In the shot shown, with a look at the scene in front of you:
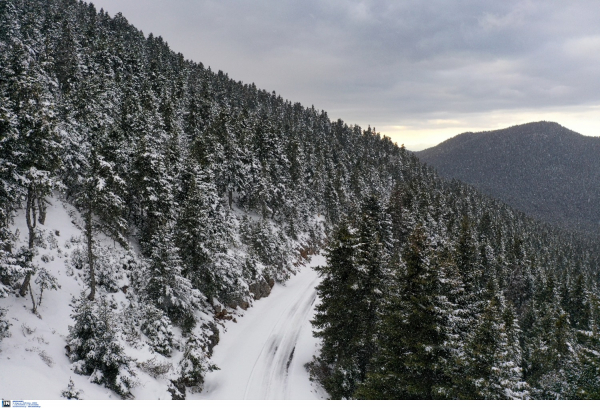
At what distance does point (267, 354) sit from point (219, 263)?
8884mm

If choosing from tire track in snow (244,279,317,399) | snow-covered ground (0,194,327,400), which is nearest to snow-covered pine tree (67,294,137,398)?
snow-covered ground (0,194,327,400)

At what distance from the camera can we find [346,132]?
427ft

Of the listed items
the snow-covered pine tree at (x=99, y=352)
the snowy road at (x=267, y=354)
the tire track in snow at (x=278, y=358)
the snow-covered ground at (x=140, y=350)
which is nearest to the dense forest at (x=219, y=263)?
the snow-covered pine tree at (x=99, y=352)

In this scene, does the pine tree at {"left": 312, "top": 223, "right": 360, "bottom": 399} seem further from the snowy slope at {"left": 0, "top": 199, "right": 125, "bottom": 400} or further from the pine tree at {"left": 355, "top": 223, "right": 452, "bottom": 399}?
the snowy slope at {"left": 0, "top": 199, "right": 125, "bottom": 400}

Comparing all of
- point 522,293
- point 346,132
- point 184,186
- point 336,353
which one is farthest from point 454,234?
point 346,132

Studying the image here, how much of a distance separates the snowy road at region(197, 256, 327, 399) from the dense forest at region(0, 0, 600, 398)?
4.83 ft

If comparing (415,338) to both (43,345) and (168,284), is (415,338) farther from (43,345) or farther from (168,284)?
(43,345)

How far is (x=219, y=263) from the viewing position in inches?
1090

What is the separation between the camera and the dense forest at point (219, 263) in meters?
14.9

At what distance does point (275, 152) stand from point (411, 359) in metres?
48.5

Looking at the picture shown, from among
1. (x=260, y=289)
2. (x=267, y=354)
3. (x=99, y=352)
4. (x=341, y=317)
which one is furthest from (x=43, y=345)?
(x=260, y=289)

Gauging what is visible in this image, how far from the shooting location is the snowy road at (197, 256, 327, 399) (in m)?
21.8
